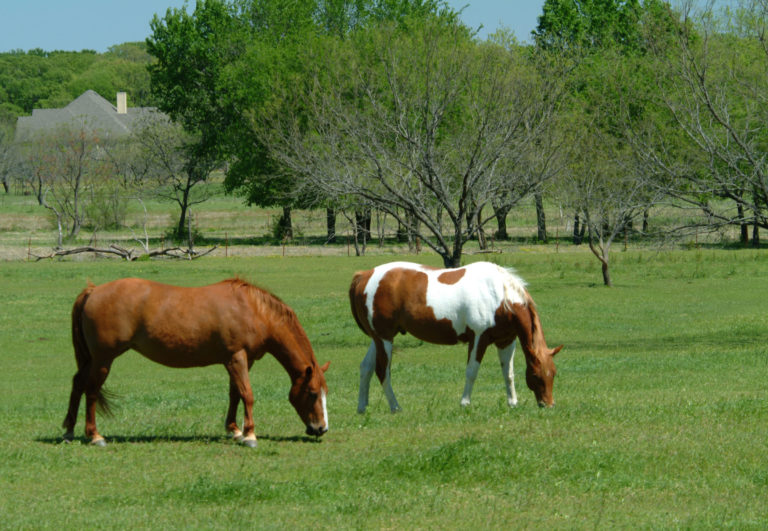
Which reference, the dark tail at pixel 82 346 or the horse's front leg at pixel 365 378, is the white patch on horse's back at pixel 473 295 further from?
the dark tail at pixel 82 346

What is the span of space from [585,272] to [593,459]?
36444 millimetres

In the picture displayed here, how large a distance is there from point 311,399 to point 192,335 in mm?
1419

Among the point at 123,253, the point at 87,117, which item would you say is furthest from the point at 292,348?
the point at 87,117

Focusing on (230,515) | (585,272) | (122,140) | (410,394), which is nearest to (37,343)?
(410,394)

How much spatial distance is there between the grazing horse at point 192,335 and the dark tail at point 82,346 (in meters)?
0.01

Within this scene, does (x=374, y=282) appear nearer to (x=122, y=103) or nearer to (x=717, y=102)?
(x=717, y=102)

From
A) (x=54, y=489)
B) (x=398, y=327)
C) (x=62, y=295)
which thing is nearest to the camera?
(x=54, y=489)

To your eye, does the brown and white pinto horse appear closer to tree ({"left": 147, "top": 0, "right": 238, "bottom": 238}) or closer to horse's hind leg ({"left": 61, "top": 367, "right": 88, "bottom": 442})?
horse's hind leg ({"left": 61, "top": 367, "right": 88, "bottom": 442})

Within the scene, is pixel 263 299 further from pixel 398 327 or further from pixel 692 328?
pixel 692 328

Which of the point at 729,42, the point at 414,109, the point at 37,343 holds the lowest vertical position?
the point at 37,343

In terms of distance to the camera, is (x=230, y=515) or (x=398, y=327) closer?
(x=230, y=515)

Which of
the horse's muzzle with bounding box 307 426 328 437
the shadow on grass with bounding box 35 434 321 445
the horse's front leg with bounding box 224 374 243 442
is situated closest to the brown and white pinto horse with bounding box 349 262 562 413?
the shadow on grass with bounding box 35 434 321 445

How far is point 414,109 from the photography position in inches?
1067

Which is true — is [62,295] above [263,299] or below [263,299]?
below
